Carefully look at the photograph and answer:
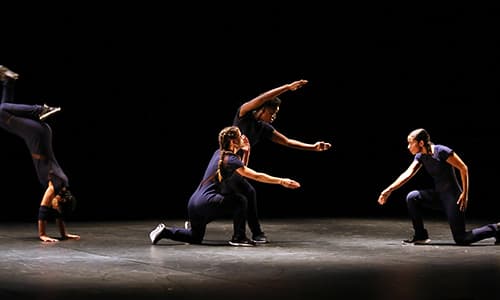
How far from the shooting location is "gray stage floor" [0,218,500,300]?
13.4 ft

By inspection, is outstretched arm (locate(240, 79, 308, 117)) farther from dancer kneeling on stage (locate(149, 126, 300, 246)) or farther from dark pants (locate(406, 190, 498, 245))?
dark pants (locate(406, 190, 498, 245))

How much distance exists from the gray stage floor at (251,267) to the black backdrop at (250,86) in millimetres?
3043

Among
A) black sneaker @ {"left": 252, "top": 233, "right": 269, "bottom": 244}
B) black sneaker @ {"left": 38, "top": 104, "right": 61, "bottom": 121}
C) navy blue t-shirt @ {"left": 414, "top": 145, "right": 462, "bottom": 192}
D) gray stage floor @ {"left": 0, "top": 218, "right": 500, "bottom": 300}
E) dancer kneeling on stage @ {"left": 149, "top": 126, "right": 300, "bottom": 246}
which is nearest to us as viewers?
gray stage floor @ {"left": 0, "top": 218, "right": 500, "bottom": 300}

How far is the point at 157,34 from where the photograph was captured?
983cm

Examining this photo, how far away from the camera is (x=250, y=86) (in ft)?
32.9

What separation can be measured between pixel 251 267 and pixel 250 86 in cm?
528

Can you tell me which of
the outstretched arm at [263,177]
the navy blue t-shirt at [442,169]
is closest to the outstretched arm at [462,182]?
the navy blue t-shirt at [442,169]

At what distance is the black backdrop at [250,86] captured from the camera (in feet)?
31.9

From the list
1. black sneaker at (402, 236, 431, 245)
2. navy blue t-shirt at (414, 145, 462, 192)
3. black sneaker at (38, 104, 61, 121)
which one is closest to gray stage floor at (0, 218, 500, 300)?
black sneaker at (402, 236, 431, 245)

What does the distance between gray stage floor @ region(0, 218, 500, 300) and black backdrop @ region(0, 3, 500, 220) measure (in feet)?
9.98

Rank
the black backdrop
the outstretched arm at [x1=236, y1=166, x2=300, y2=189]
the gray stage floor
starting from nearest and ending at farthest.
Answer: the gray stage floor < the outstretched arm at [x1=236, y1=166, x2=300, y2=189] < the black backdrop

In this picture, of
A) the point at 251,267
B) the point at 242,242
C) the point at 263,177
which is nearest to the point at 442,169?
the point at 263,177

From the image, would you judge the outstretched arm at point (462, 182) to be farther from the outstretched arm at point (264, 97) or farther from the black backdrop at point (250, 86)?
the black backdrop at point (250, 86)

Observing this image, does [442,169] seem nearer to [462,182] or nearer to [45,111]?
[462,182]
